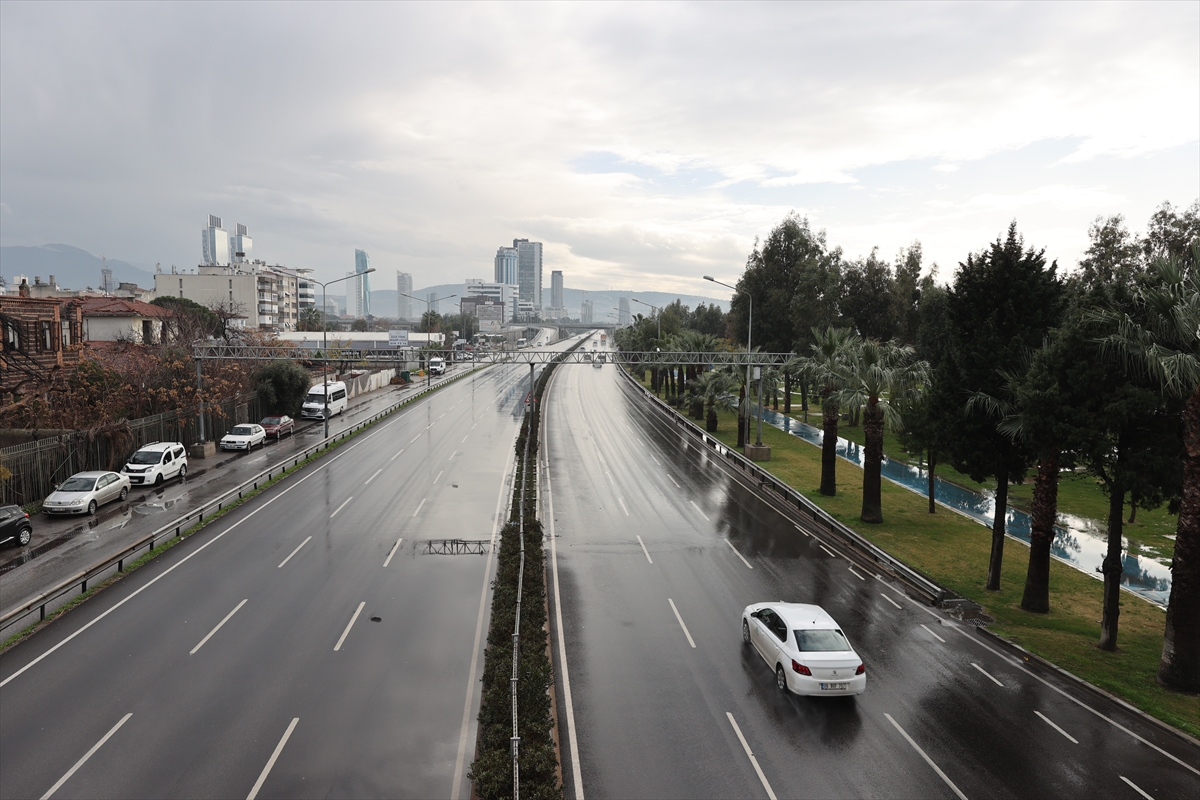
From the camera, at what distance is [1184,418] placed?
1584 centimetres

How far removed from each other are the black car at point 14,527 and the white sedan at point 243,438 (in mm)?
17253

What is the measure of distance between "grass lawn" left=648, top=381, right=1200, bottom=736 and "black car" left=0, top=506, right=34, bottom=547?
1169 inches

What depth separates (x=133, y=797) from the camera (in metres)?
10.9

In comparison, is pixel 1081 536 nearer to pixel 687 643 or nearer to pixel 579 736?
pixel 687 643

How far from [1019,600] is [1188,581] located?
6.14m

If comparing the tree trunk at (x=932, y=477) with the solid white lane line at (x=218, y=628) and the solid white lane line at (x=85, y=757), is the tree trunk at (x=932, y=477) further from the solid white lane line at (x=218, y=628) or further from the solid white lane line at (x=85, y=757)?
the solid white lane line at (x=85, y=757)

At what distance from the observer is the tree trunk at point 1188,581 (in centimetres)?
1541

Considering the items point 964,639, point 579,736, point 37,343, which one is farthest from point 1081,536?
point 37,343

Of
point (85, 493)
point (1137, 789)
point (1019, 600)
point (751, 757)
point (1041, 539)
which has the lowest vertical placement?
point (1019, 600)

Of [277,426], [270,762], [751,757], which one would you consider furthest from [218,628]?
[277,426]

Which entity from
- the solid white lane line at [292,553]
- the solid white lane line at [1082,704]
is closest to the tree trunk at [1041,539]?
the solid white lane line at [1082,704]

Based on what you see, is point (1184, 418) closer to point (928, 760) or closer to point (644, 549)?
point (928, 760)

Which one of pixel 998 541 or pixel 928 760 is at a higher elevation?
pixel 998 541

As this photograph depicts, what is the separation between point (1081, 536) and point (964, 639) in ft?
55.8
